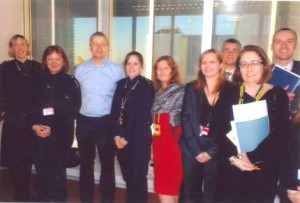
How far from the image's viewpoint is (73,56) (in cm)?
432

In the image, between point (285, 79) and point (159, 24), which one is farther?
point (159, 24)

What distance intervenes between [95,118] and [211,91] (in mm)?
1012

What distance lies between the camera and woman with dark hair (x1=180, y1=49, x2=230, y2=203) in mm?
2051

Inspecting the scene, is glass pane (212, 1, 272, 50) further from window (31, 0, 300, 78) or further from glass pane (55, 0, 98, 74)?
glass pane (55, 0, 98, 74)

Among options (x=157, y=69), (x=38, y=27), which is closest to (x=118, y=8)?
(x=38, y=27)

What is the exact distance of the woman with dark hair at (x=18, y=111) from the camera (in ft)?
8.67

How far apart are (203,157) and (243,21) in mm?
2505

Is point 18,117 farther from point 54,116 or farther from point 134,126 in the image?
point 134,126

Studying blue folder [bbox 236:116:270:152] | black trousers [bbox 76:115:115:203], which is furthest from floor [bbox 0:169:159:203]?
blue folder [bbox 236:116:270:152]

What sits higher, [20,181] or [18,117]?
[18,117]

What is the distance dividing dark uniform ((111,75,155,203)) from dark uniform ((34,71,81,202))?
394 millimetres

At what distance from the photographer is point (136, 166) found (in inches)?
94.8

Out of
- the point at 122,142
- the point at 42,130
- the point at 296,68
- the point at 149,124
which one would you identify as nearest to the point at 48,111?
the point at 42,130

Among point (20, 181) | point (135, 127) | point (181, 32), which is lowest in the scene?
point (20, 181)
